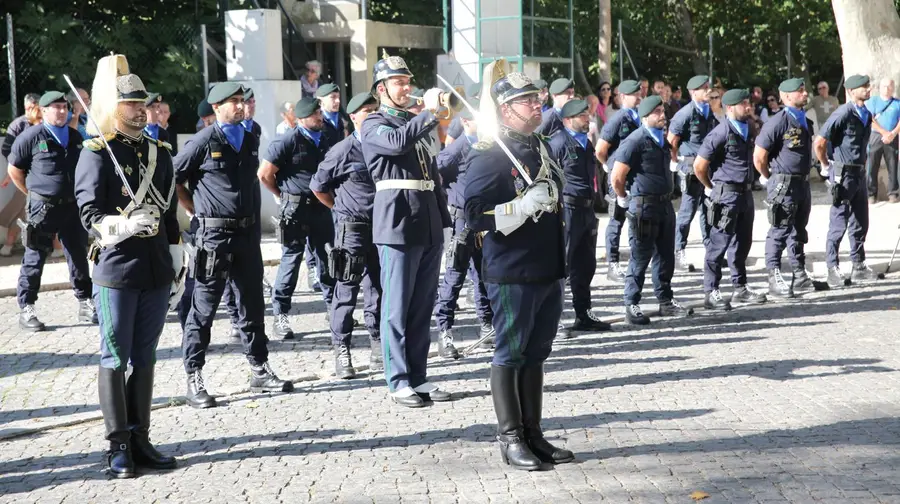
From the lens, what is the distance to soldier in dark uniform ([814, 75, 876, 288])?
12.7m

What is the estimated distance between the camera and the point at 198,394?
823 cm

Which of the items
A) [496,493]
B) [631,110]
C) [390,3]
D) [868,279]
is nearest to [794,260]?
[868,279]

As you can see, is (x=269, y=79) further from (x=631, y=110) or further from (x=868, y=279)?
(x=868, y=279)

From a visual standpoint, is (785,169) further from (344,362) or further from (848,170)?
(344,362)

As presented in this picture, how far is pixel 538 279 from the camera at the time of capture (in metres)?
6.53

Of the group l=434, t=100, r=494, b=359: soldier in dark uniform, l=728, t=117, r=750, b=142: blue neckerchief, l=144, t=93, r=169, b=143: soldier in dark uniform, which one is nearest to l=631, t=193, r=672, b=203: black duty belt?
l=728, t=117, r=750, b=142: blue neckerchief

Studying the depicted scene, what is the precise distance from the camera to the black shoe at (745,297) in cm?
1193

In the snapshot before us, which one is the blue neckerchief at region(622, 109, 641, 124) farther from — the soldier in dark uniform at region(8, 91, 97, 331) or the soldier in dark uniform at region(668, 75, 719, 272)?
the soldier in dark uniform at region(8, 91, 97, 331)

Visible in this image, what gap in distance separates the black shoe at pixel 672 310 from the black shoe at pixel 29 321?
538cm

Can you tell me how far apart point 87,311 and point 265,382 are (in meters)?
3.67

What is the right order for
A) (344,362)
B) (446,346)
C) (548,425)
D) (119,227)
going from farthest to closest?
(446,346)
(344,362)
(548,425)
(119,227)

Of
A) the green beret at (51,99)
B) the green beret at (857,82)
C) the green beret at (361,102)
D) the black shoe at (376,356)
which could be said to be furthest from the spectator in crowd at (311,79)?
the black shoe at (376,356)

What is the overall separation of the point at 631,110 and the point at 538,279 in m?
6.64

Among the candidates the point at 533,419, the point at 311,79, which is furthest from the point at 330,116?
the point at 311,79
